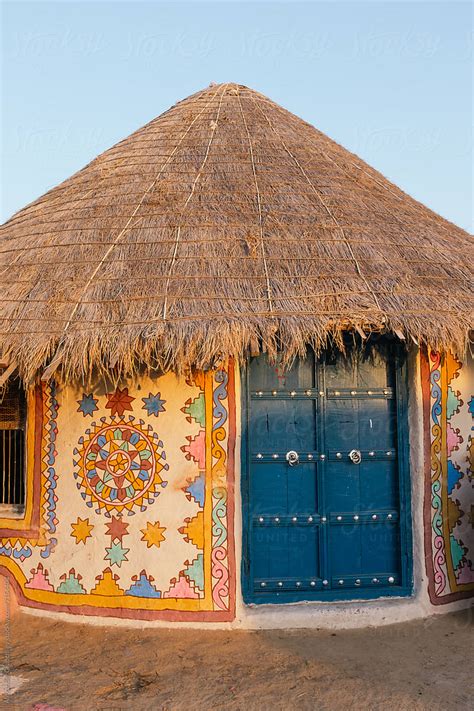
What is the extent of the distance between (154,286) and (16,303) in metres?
1.15

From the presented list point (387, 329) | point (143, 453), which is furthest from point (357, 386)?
point (143, 453)

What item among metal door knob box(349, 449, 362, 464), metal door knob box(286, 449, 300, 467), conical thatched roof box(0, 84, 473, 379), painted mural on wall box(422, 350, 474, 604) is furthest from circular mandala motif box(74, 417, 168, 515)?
painted mural on wall box(422, 350, 474, 604)

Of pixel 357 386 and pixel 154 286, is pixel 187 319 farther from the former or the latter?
pixel 357 386

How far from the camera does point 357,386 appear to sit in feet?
18.7

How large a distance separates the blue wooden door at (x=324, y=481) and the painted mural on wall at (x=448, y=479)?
9.1 inches

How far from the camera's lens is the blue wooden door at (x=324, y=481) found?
215 inches

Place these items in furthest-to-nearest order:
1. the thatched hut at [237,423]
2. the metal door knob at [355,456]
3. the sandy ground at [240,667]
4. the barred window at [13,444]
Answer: the barred window at [13,444] → the metal door knob at [355,456] → the thatched hut at [237,423] → the sandy ground at [240,667]

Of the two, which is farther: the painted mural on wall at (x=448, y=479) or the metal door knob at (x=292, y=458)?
the painted mural on wall at (x=448, y=479)

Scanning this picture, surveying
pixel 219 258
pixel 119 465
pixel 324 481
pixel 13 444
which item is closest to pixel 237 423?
pixel 324 481

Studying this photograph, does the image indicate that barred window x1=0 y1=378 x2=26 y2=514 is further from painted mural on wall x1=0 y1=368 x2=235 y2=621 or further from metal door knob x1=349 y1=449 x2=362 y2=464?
metal door knob x1=349 y1=449 x2=362 y2=464

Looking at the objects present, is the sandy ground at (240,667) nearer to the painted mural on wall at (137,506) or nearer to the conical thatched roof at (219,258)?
the painted mural on wall at (137,506)

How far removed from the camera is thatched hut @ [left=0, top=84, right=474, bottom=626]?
17.2ft

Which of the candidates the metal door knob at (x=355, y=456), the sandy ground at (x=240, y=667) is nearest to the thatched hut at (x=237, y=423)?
the metal door knob at (x=355, y=456)

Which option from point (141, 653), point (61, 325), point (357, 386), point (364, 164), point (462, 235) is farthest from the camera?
point (364, 164)
